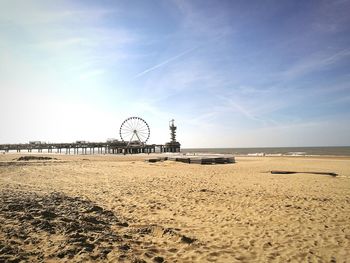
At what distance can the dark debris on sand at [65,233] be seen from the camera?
17.0 feet

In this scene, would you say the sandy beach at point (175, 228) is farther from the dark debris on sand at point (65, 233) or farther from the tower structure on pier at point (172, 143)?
the tower structure on pier at point (172, 143)

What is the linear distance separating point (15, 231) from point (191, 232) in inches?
162

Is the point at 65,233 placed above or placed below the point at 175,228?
above

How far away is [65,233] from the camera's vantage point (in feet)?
20.2

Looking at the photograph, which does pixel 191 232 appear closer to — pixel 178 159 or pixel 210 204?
pixel 210 204

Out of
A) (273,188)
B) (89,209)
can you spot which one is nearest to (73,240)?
(89,209)

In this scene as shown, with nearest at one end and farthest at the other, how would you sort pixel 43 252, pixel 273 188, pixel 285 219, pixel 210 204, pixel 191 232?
pixel 43 252, pixel 191 232, pixel 285 219, pixel 210 204, pixel 273 188

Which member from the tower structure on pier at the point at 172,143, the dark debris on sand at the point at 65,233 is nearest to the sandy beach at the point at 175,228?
the dark debris on sand at the point at 65,233

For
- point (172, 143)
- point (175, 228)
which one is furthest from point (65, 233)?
point (172, 143)

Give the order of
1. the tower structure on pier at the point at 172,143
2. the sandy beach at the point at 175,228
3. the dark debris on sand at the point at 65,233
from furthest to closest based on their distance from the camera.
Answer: the tower structure on pier at the point at 172,143 → the sandy beach at the point at 175,228 → the dark debris on sand at the point at 65,233

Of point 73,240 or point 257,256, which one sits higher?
point 73,240

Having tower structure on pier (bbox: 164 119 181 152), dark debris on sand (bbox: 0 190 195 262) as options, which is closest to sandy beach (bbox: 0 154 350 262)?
dark debris on sand (bbox: 0 190 195 262)

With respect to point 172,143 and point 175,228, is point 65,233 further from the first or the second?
point 172,143

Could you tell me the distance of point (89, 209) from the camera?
8.46 m
